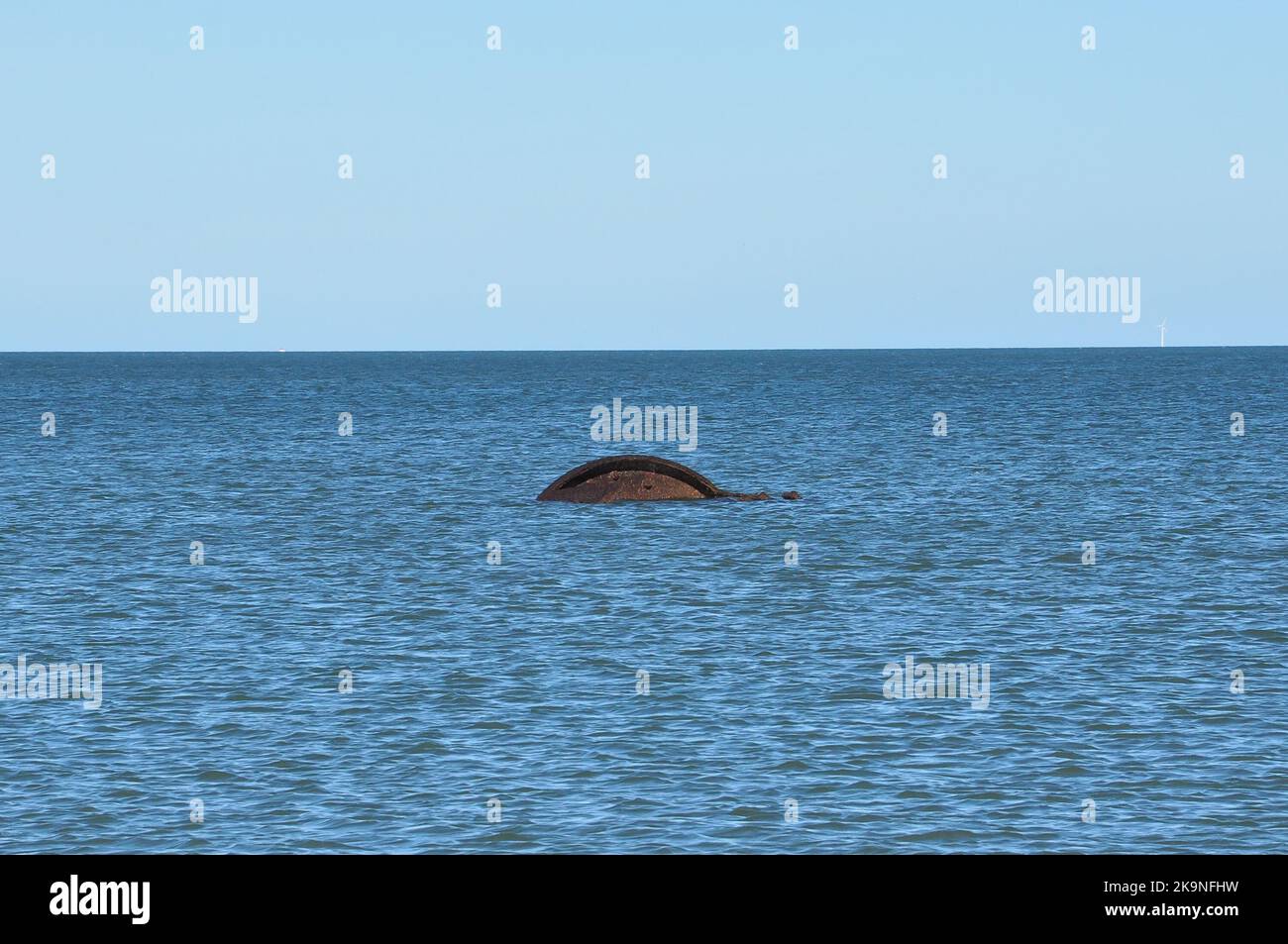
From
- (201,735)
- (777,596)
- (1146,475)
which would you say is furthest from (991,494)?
(201,735)

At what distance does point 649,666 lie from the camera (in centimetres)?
2347

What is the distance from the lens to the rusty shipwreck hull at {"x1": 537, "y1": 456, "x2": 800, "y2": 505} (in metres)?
48.6

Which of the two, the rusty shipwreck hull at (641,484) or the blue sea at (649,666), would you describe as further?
the rusty shipwreck hull at (641,484)

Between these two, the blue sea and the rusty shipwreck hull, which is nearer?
the blue sea

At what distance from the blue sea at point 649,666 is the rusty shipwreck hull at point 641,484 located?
599 millimetres

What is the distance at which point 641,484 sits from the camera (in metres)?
48.8

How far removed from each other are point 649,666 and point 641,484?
25.4 metres

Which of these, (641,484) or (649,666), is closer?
(649,666)

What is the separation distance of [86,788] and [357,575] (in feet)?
57.8

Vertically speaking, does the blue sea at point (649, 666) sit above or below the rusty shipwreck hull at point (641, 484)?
below

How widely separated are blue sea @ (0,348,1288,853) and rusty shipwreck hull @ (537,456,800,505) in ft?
1.97

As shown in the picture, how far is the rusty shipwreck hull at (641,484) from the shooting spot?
159 ft

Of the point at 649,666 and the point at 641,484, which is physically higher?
the point at 641,484

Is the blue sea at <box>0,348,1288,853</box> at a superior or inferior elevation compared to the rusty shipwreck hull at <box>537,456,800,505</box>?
inferior
